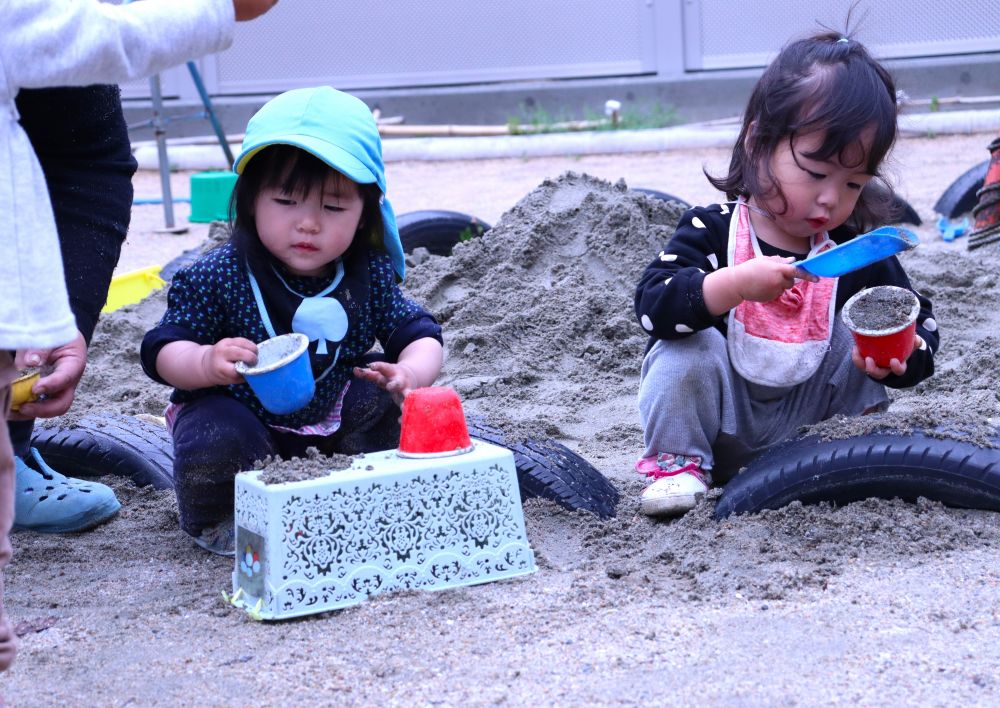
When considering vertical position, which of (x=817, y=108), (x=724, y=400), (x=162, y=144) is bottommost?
(x=162, y=144)

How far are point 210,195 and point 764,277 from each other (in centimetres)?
486

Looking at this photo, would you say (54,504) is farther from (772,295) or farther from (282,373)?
(772,295)

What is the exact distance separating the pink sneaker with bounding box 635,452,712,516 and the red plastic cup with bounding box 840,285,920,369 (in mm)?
374

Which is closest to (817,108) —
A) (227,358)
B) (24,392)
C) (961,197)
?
(227,358)

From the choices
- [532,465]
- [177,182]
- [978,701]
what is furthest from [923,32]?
[978,701]

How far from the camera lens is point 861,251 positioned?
2.00 meters

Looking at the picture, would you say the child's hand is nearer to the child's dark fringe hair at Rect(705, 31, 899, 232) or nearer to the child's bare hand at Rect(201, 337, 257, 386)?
the child's dark fringe hair at Rect(705, 31, 899, 232)

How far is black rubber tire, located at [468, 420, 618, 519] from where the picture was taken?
7.39ft

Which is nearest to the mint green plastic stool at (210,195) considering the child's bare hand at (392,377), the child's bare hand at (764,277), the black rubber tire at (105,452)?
the black rubber tire at (105,452)

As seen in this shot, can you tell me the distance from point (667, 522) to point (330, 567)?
2.18ft

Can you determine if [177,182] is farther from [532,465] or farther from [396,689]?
[396,689]

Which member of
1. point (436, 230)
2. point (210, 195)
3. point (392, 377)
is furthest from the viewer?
point (210, 195)

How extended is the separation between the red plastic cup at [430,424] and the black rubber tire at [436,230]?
2.69 m

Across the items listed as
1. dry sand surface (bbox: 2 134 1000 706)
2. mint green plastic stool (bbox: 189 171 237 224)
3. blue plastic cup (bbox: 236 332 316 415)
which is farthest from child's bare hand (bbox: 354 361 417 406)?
mint green plastic stool (bbox: 189 171 237 224)
